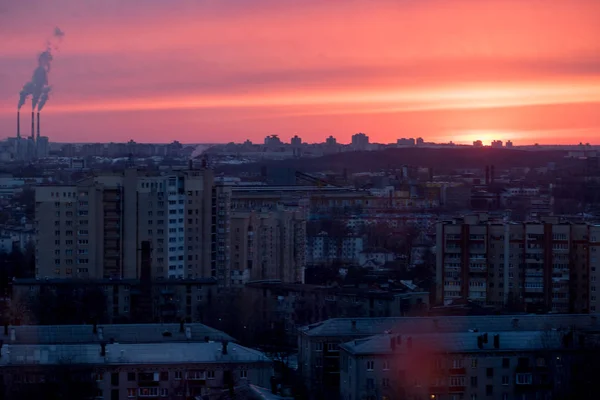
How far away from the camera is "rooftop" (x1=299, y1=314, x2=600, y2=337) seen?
9.89 metres

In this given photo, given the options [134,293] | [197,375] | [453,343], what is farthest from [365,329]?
[134,293]

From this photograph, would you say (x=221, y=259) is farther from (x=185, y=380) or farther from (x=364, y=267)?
(x=185, y=380)

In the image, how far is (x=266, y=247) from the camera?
17.4 meters

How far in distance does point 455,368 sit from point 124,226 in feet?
23.0

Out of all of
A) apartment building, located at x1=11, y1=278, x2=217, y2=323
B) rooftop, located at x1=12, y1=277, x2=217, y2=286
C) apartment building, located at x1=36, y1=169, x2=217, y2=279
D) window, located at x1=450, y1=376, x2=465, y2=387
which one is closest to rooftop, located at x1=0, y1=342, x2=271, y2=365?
window, located at x1=450, y1=376, x2=465, y2=387

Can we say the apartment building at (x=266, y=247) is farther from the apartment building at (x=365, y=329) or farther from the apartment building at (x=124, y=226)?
the apartment building at (x=365, y=329)

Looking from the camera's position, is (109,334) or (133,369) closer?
(133,369)

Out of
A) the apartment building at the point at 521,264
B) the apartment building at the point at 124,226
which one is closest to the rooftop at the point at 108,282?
the apartment building at the point at 124,226

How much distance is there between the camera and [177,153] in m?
50.4

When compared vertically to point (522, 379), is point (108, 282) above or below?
above

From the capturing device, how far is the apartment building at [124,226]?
15062 mm

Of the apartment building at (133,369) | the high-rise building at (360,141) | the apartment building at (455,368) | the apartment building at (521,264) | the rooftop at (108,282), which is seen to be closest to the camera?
the apartment building at (133,369)

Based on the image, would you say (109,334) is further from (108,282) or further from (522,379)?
(108,282)

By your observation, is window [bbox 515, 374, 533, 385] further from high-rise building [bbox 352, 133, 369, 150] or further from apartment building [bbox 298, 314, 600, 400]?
high-rise building [bbox 352, 133, 369, 150]
